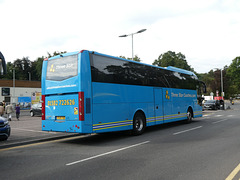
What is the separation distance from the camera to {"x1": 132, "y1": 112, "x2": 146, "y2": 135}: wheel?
10703 millimetres

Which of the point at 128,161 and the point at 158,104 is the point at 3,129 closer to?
the point at 128,161

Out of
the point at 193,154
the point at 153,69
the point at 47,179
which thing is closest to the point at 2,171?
the point at 47,179

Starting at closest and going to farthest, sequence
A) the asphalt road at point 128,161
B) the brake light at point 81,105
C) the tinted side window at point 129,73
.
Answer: the asphalt road at point 128,161 < the brake light at point 81,105 < the tinted side window at point 129,73

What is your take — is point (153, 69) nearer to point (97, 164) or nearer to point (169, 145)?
point (169, 145)

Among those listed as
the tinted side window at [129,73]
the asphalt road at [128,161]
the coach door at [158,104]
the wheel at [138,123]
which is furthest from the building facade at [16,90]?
the asphalt road at [128,161]

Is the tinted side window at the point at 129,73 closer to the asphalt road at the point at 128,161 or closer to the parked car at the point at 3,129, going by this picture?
the asphalt road at the point at 128,161

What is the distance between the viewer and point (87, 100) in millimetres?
8531

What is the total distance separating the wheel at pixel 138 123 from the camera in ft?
35.1

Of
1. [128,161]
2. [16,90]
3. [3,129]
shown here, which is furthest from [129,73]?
[16,90]

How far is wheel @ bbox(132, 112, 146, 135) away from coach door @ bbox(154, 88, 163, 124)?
123 centimetres

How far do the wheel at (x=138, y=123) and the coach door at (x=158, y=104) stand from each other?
4.04 ft

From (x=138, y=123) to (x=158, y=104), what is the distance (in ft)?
6.81

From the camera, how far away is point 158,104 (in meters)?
12.5

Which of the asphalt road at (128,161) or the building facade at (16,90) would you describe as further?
the building facade at (16,90)
